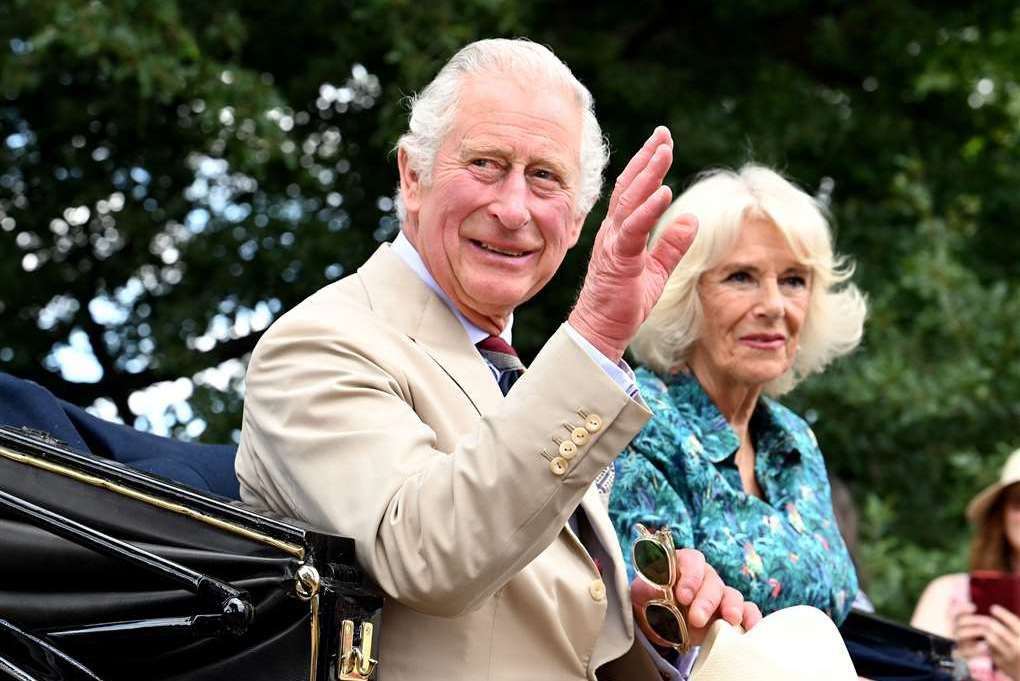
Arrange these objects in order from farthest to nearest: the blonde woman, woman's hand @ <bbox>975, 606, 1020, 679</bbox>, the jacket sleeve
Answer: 1. woman's hand @ <bbox>975, 606, 1020, 679</bbox>
2. the blonde woman
3. the jacket sleeve

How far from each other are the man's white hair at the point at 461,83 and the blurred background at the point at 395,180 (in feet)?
10.8

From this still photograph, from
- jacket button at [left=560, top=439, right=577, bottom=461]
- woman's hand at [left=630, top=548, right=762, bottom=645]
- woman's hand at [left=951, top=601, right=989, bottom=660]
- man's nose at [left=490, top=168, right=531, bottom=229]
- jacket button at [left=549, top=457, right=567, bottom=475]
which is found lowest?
woman's hand at [left=951, top=601, right=989, bottom=660]

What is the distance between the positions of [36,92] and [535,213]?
436 cm

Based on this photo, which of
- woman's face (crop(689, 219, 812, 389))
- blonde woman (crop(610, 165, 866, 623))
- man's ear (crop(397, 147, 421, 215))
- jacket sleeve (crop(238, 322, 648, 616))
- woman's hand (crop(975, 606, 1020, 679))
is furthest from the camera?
woman's hand (crop(975, 606, 1020, 679))

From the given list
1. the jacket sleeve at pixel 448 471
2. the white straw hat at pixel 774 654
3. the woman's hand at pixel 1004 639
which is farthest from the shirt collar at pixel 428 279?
the woman's hand at pixel 1004 639

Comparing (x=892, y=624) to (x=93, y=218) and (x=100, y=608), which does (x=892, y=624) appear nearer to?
(x=100, y=608)

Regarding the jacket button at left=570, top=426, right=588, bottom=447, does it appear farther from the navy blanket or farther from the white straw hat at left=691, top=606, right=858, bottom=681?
the navy blanket

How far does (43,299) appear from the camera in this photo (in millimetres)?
6406

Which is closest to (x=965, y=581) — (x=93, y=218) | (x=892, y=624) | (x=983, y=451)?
(x=892, y=624)

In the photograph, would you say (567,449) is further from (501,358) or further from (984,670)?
(984,670)

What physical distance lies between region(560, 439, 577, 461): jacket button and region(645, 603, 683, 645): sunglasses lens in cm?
57

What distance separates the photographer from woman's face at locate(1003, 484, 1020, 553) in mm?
4391

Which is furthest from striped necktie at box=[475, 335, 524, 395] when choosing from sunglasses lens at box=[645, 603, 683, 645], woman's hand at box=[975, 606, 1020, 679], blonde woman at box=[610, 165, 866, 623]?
woman's hand at box=[975, 606, 1020, 679]

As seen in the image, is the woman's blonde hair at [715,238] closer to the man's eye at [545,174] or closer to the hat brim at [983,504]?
the man's eye at [545,174]
